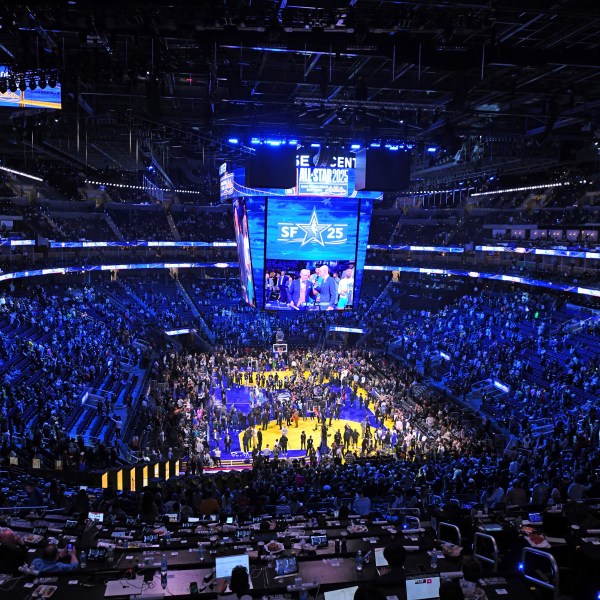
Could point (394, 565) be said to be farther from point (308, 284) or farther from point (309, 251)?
point (308, 284)

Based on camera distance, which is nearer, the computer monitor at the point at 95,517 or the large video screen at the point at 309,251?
the computer monitor at the point at 95,517

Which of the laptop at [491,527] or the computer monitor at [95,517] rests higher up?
the laptop at [491,527]

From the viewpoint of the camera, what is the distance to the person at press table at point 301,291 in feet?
86.3

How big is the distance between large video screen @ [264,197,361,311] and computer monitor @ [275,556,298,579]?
20496mm

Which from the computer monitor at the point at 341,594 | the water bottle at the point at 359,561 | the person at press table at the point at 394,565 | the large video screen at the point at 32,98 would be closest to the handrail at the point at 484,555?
the person at press table at the point at 394,565

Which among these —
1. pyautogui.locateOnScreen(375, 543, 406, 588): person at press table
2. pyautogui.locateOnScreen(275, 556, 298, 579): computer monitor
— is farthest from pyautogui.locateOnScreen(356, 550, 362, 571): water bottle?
pyautogui.locateOnScreen(275, 556, 298, 579): computer monitor

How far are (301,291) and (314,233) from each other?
108 inches

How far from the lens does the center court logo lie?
25.4 metres

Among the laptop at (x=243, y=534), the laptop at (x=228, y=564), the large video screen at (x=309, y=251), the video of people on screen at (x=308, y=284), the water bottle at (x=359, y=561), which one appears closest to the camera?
the laptop at (x=228, y=564)

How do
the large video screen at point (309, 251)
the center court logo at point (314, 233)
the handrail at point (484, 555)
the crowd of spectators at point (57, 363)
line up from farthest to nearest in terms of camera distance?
the center court logo at point (314, 233), the large video screen at point (309, 251), the crowd of spectators at point (57, 363), the handrail at point (484, 555)

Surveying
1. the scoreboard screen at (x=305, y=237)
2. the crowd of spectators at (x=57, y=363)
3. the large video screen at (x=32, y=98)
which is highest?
the large video screen at (x=32, y=98)

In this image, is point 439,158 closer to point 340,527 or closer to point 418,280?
point 418,280

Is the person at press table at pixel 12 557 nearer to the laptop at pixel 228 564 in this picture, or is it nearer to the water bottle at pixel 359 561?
the laptop at pixel 228 564

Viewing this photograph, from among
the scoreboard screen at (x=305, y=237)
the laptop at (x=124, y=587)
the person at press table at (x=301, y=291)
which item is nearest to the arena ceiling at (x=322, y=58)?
the scoreboard screen at (x=305, y=237)
